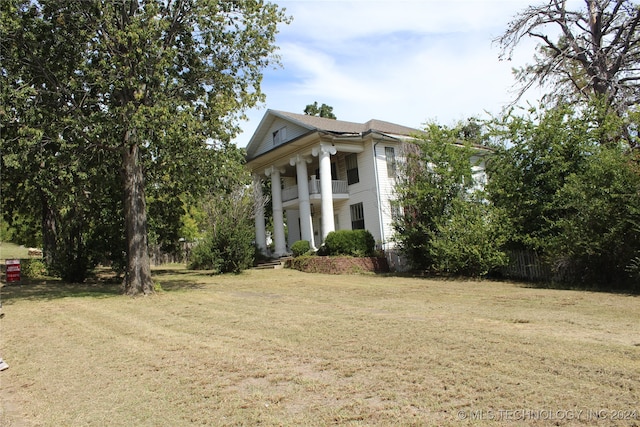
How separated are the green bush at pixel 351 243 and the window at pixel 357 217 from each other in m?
2.58

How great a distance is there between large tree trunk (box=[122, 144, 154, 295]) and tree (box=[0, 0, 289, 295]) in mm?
29

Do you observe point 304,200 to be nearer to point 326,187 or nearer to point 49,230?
point 326,187

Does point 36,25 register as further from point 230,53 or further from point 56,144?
point 230,53

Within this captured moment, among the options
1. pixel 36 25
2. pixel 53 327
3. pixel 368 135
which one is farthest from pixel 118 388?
pixel 368 135

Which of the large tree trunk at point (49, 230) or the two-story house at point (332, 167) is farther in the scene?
the two-story house at point (332, 167)

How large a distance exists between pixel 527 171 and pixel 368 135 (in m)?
8.91

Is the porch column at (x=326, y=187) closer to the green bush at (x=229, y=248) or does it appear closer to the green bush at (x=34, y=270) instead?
the green bush at (x=229, y=248)

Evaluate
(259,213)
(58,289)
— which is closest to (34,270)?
(58,289)

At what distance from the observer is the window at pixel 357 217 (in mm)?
25112

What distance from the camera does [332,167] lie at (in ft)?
88.0

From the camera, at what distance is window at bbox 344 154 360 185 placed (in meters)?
25.5

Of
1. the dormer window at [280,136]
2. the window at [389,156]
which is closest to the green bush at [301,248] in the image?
the window at [389,156]

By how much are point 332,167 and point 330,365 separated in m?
21.8

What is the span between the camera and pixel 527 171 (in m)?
16.7
